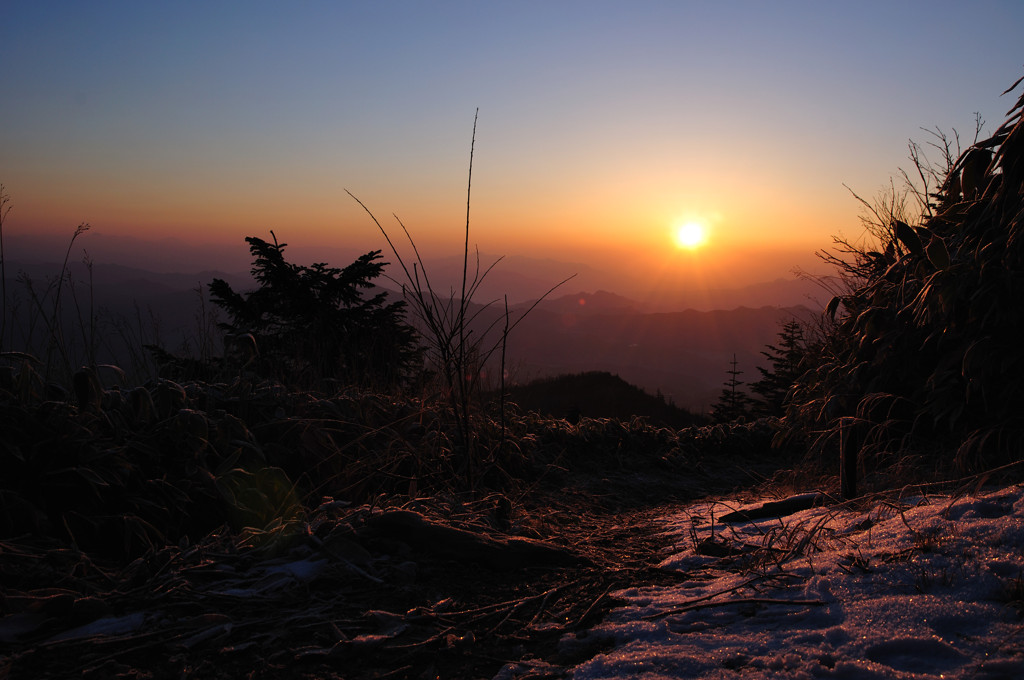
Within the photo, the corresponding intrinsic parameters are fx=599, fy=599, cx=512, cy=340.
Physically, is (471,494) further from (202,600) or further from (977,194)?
(977,194)

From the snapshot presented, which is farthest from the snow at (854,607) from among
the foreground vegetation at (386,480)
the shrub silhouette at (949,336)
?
the shrub silhouette at (949,336)

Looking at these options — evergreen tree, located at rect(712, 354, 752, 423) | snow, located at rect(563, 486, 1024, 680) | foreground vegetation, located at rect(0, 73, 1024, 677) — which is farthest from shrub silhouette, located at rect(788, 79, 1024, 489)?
evergreen tree, located at rect(712, 354, 752, 423)

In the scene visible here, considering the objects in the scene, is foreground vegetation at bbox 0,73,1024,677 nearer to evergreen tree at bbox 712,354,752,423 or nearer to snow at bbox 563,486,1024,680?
snow at bbox 563,486,1024,680

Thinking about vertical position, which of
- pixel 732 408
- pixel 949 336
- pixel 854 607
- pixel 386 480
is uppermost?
pixel 949 336

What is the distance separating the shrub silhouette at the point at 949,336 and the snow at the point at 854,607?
2.78ft

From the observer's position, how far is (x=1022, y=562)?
164 centimetres

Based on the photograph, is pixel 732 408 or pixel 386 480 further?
pixel 732 408

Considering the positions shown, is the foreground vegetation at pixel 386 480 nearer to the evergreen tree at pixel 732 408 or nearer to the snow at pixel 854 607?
the snow at pixel 854 607

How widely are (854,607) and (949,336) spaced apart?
2356mm

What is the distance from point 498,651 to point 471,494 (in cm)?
151

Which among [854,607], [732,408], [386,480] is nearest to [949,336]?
[854,607]

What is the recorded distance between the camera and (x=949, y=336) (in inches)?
130

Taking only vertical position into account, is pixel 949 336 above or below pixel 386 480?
above

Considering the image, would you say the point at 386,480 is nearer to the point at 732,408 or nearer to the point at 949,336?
the point at 949,336
